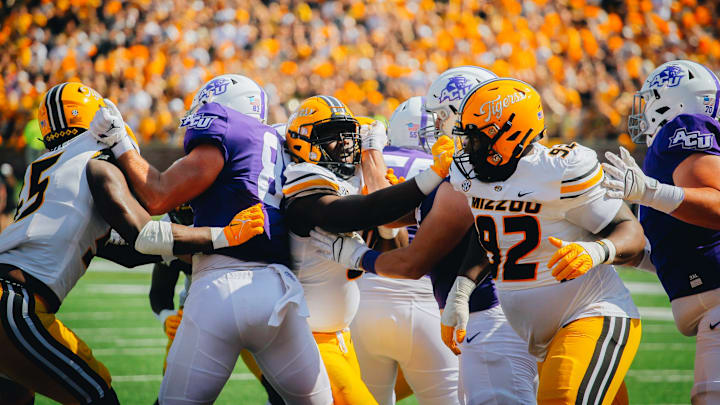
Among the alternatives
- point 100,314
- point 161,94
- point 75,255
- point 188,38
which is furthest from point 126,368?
point 188,38

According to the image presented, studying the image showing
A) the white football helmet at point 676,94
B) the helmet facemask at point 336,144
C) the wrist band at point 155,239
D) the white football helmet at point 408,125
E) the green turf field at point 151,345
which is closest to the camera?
the wrist band at point 155,239

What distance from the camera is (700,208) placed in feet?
10.7

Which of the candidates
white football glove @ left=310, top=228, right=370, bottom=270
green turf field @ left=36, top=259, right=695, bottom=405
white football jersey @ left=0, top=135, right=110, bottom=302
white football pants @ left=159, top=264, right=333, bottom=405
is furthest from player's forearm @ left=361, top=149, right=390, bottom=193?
green turf field @ left=36, top=259, right=695, bottom=405

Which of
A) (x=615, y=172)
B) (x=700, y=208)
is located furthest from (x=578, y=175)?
(x=700, y=208)

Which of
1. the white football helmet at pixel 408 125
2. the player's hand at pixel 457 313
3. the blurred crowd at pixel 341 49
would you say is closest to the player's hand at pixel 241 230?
the player's hand at pixel 457 313

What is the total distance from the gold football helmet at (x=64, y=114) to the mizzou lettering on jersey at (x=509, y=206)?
186 cm

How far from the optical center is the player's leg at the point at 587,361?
298 cm

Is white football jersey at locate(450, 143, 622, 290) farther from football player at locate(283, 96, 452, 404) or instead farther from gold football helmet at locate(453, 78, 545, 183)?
football player at locate(283, 96, 452, 404)

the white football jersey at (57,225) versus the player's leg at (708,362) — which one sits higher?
the white football jersey at (57,225)

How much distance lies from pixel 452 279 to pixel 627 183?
3.23 ft

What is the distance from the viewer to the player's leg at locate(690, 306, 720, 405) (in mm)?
3295

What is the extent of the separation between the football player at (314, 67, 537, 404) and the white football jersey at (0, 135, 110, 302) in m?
1.08

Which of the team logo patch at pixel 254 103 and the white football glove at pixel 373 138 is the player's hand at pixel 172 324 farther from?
the white football glove at pixel 373 138

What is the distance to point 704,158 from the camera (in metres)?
3.42
